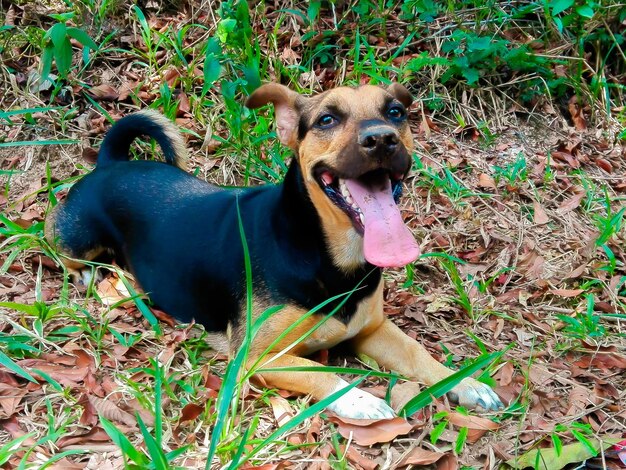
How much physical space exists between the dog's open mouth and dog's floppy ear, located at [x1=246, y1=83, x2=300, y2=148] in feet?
1.52

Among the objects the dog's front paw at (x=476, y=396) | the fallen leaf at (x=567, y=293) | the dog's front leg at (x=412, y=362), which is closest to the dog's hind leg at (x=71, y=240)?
the dog's front leg at (x=412, y=362)

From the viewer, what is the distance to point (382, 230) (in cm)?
346

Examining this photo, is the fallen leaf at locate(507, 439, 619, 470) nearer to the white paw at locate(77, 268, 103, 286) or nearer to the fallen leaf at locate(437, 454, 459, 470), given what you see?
the fallen leaf at locate(437, 454, 459, 470)

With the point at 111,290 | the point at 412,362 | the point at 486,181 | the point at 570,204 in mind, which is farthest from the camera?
the point at 486,181

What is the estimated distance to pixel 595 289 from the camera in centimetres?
470

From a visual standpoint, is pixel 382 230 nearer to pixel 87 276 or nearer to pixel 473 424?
pixel 473 424

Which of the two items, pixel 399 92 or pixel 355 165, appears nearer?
pixel 355 165

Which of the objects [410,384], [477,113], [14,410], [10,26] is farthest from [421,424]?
[10,26]

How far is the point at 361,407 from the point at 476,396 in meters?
0.64

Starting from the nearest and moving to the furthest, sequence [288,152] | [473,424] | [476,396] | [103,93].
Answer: [473,424], [476,396], [288,152], [103,93]

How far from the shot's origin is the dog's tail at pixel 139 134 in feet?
16.2

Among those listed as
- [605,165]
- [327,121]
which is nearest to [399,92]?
[327,121]

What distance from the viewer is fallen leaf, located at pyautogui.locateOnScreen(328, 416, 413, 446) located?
3250 mm

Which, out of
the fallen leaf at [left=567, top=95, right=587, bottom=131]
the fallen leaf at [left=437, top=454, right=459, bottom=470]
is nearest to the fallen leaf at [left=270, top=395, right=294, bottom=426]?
the fallen leaf at [left=437, top=454, right=459, bottom=470]
